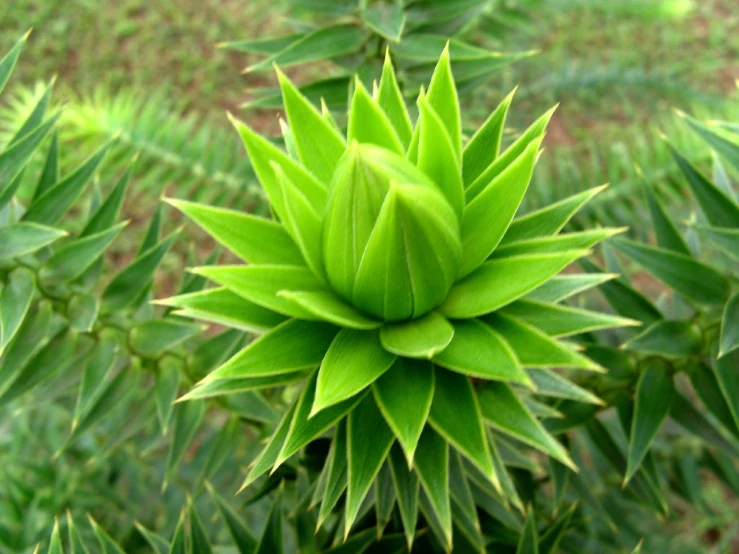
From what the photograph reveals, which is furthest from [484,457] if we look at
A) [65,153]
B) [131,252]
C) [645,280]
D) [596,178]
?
[131,252]

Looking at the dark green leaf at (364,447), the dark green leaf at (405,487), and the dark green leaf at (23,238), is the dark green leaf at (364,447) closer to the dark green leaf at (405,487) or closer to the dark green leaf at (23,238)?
the dark green leaf at (405,487)

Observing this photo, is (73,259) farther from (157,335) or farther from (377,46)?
(377,46)

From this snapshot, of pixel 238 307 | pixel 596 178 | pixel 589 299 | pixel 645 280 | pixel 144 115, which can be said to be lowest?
pixel 645 280

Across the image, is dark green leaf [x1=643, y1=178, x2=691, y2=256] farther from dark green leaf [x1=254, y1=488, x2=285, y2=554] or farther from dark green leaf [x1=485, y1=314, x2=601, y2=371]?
dark green leaf [x1=254, y1=488, x2=285, y2=554]

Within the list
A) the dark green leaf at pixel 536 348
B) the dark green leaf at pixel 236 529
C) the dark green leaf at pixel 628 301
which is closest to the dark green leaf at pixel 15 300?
the dark green leaf at pixel 236 529

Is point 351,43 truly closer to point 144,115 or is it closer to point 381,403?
point 381,403

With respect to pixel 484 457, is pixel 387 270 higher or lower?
higher

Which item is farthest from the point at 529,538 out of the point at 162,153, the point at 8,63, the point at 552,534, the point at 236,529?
the point at 162,153

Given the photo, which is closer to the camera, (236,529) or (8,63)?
(8,63)
